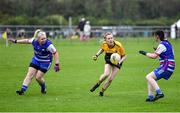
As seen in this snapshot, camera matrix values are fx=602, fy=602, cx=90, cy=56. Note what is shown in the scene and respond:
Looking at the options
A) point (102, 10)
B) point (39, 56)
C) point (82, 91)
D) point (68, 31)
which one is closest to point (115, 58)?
point (82, 91)

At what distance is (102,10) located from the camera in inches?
3519

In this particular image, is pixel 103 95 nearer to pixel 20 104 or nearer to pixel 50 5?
pixel 20 104

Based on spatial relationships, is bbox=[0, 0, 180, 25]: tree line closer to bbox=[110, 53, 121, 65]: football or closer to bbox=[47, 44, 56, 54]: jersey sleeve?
bbox=[47, 44, 56, 54]: jersey sleeve

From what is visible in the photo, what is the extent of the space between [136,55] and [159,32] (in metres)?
19.5

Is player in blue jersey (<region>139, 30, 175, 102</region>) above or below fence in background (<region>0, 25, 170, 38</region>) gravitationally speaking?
above

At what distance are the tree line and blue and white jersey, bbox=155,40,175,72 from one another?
6442 cm

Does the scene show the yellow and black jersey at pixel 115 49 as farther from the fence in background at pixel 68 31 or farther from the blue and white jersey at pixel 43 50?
the fence in background at pixel 68 31

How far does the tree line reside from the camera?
8381 cm

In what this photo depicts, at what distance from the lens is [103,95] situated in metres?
17.5

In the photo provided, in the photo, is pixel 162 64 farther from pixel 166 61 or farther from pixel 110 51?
pixel 110 51

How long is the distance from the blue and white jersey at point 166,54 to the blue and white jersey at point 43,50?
3.27 meters

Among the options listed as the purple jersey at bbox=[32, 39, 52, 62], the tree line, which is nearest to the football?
the purple jersey at bbox=[32, 39, 52, 62]

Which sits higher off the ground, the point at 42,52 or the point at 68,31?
the point at 42,52

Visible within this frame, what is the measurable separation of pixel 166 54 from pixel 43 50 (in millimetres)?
3743
